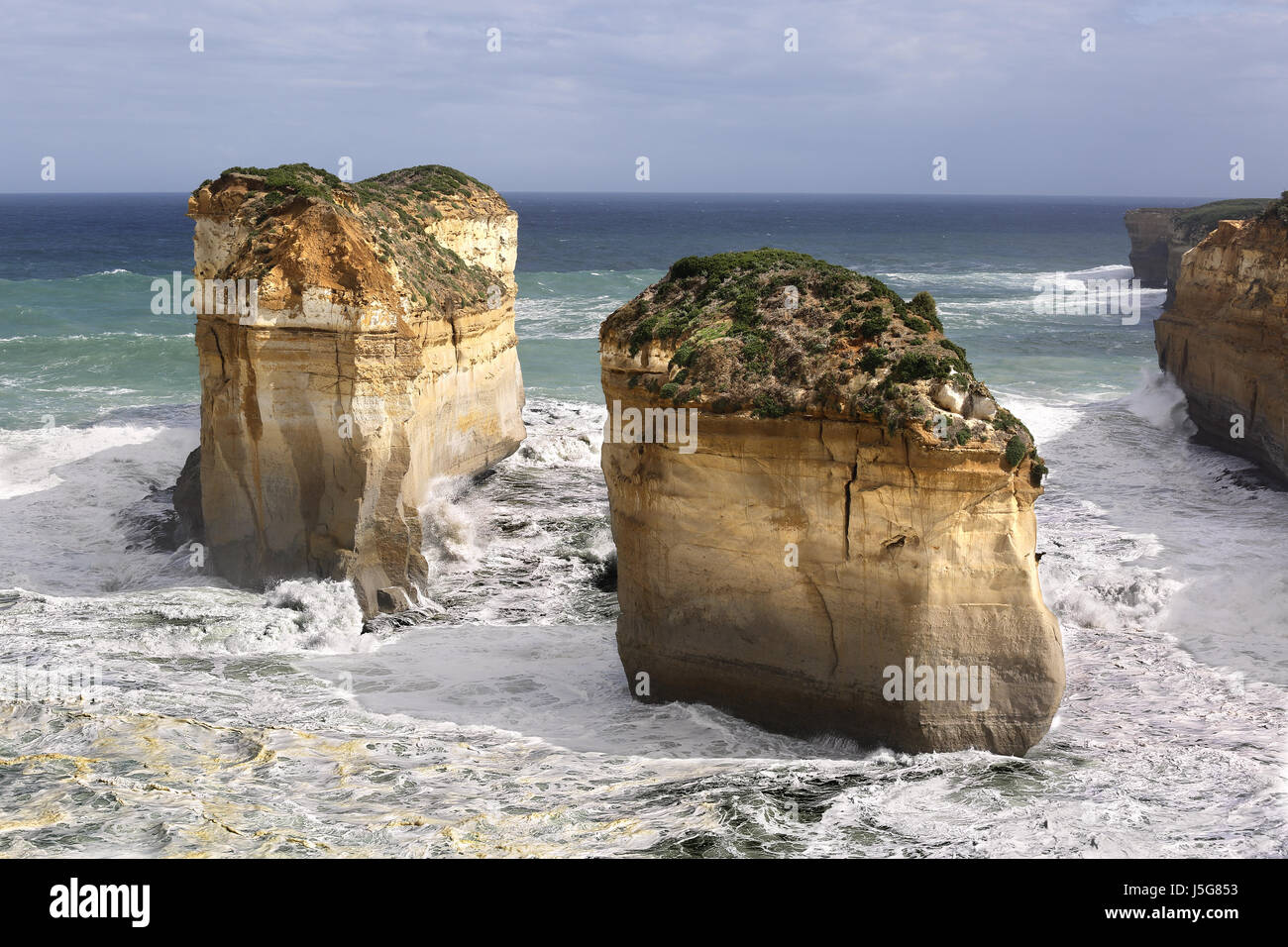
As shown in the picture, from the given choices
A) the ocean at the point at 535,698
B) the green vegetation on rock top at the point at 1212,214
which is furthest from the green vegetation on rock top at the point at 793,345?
the green vegetation on rock top at the point at 1212,214

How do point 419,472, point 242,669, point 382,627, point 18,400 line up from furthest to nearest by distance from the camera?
point 18,400 < point 419,472 < point 382,627 < point 242,669

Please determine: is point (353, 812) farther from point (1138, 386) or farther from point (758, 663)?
point (1138, 386)

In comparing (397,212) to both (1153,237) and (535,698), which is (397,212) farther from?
(1153,237)

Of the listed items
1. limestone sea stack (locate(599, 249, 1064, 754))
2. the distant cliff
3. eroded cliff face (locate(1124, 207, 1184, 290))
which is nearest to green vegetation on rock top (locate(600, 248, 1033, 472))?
limestone sea stack (locate(599, 249, 1064, 754))

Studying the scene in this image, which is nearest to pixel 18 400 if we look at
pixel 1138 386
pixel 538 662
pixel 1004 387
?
pixel 538 662

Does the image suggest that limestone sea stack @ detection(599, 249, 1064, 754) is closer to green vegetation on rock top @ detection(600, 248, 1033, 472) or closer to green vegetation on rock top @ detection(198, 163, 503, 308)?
green vegetation on rock top @ detection(600, 248, 1033, 472)

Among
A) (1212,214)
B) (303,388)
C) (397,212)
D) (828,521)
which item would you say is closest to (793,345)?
(828,521)
